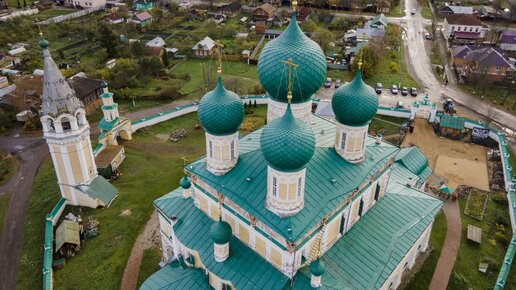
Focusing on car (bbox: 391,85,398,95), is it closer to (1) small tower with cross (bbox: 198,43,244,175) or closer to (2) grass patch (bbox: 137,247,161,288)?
(1) small tower with cross (bbox: 198,43,244,175)

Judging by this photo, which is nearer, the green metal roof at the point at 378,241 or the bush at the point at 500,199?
the green metal roof at the point at 378,241

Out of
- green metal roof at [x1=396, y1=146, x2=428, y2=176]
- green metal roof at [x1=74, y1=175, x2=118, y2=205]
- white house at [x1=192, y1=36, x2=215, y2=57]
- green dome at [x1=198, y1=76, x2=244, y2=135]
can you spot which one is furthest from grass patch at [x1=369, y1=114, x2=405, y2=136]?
white house at [x1=192, y1=36, x2=215, y2=57]

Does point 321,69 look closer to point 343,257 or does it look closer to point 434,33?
point 343,257

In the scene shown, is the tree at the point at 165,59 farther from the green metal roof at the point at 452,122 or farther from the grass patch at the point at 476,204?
the grass patch at the point at 476,204

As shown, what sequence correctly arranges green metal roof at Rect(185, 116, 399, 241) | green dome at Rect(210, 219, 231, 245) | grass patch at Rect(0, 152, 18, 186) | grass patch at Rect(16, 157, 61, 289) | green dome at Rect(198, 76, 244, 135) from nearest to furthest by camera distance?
green metal roof at Rect(185, 116, 399, 241), green dome at Rect(210, 219, 231, 245), green dome at Rect(198, 76, 244, 135), grass patch at Rect(16, 157, 61, 289), grass patch at Rect(0, 152, 18, 186)

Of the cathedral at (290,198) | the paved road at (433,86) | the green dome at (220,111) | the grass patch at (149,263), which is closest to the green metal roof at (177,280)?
the cathedral at (290,198)

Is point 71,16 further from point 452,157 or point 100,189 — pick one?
point 452,157
